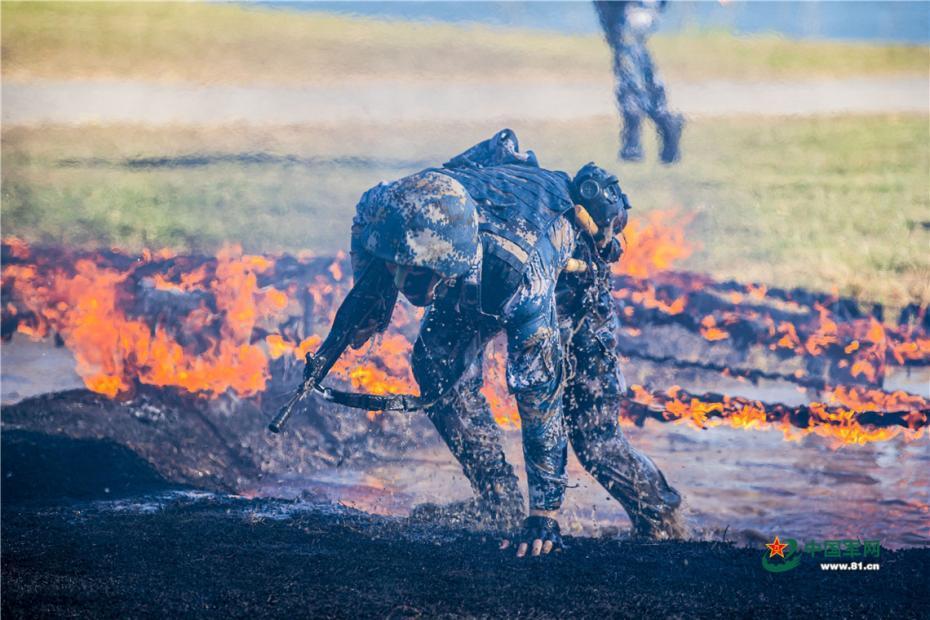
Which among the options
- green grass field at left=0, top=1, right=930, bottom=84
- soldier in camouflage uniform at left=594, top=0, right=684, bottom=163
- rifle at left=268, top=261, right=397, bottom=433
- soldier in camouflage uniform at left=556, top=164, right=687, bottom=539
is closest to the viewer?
rifle at left=268, top=261, right=397, bottom=433

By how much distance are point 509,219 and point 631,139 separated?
342 centimetres

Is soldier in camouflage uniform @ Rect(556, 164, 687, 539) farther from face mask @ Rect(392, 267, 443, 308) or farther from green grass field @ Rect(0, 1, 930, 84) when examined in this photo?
green grass field @ Rect(0, 1, 930, 84)

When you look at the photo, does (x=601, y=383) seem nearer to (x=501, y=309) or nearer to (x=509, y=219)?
(x=501, y=309)

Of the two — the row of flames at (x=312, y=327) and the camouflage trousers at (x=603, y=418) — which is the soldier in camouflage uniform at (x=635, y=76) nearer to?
the row of flames at (x=312, y=327)

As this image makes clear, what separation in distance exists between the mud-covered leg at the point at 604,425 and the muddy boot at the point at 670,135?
2878mm

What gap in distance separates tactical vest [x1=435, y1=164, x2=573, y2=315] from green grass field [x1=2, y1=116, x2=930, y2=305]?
9.86 ft

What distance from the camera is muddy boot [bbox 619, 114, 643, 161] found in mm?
8930

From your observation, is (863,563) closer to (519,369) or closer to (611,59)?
(519,369)

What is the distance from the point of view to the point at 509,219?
593cm

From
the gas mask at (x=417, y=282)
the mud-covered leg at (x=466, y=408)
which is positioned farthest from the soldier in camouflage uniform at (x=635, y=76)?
the gas mask at (x=417, y=282)

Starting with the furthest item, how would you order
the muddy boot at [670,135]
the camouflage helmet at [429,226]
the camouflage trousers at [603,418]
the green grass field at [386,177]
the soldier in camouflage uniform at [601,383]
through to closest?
1. the green grass field at [386,177]
2. the muddy boot at [670,135]
3. the camouflage trousers at [603,418]
4. the soldier in camouflage uniform at [601,383]
5. the camouflage helmet at [429,226]

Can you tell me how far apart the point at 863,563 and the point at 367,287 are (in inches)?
141

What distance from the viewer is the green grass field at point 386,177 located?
9250 mm

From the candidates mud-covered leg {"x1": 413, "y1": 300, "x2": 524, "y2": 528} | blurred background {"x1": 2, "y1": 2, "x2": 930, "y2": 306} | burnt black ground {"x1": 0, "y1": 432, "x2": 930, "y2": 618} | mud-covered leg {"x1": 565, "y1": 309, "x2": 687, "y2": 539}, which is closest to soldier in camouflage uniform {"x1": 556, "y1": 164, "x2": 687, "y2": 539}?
mud-covered leg {"x1": 565, "y1": 309, "x2": 687, "y2": 539}
